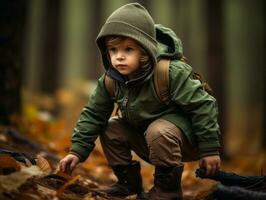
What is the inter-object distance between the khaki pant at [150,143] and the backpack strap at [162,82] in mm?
192

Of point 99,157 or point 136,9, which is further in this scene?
point 99,157

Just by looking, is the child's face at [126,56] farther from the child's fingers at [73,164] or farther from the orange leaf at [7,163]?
the orange leaf at [7,163]

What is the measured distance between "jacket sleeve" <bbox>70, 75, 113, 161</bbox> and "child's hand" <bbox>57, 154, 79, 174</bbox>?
5cm

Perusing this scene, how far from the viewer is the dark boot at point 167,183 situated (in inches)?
145

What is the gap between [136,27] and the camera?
12.0ft

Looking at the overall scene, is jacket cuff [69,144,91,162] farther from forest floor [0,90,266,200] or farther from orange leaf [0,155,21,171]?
orange leaf [0,155,21,171]

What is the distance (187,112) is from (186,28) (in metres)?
15.5

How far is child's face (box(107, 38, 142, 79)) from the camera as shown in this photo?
3.66m

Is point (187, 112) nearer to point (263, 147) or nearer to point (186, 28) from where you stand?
point (263, 147)

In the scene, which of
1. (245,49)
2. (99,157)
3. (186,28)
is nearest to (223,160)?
(99,157)

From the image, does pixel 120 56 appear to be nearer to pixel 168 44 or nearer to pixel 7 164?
pixel 168 44

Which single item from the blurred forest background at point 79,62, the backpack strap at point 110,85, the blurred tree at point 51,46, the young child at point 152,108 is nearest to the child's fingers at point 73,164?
the young child at point 152,108

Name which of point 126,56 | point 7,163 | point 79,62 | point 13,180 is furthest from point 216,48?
point 79,62

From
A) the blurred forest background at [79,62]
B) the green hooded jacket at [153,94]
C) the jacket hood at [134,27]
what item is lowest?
the blurred forest background at [79,62]
